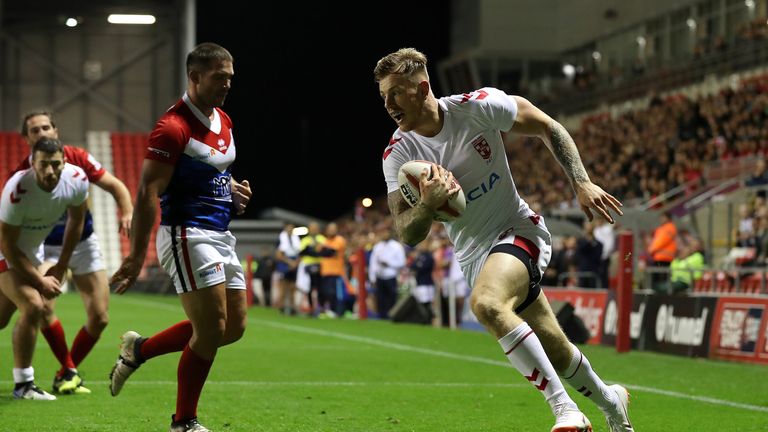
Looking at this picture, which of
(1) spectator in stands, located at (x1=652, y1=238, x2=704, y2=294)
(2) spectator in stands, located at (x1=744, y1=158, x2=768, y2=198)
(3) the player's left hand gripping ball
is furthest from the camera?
(2) spectator in stands, located at (x1=744, y1=158, x2=768, y2=198)

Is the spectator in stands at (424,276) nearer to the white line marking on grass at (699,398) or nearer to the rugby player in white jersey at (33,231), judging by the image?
the white line marking on grass at (699,398)

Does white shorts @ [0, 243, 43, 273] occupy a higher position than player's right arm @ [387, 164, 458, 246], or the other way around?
player's right arm @ [387, 164, 458, 246]

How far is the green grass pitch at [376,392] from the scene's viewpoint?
28.6 feet


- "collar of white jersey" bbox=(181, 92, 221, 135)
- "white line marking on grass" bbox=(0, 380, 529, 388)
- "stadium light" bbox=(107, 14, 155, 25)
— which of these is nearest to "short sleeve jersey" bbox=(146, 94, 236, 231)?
"collar of white jersey" bbox=(181, 92, 221, 135)

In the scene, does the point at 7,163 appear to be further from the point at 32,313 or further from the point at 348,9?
the point at 32,313

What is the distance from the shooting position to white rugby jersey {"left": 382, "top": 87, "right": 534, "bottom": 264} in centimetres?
695

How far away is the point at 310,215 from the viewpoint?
5359 centimetres

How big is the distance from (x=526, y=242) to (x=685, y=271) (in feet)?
40.9

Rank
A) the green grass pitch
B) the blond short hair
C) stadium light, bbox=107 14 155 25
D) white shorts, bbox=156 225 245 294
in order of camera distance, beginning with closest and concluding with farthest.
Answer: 1. the blond short hair
2. white shorts, bbox=156 225 245 294
3. the green grass pitch
4. stadium light, bbox=107 14 155 25

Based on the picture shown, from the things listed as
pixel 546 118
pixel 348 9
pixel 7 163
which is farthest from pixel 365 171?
pixel 546 118

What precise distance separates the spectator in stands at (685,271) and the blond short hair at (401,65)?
1161 cm

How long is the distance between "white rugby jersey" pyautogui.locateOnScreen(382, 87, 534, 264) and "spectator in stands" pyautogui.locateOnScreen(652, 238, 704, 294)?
440 inches

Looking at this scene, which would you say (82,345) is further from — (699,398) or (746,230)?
(746,230)

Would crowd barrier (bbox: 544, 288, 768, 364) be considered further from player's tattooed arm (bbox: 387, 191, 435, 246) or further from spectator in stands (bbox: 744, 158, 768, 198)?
player's tattooed arm (bbox: 387, 191, 435, 246)
